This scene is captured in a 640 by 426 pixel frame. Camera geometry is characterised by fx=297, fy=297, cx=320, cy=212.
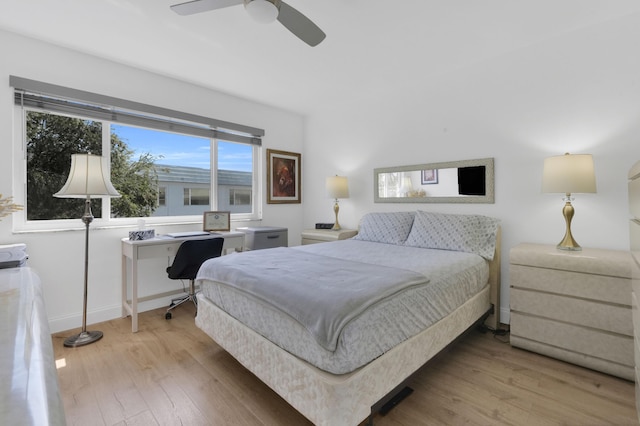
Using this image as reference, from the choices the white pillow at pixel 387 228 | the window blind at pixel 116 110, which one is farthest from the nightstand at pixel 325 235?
the window blind at pixel 116 110

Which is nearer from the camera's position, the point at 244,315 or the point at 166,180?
the point at 244,315

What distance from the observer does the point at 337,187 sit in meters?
3.84

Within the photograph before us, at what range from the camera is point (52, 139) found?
8.66 ft

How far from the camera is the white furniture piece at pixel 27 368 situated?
19.5 inches

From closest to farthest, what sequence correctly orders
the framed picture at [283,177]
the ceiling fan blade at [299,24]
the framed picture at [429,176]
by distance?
the ceiling fan blade at [299,24] < the framed picture at [429,176] < the framed picture at [283,177]

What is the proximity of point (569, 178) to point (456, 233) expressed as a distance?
0.89 meters

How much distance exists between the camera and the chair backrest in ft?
9.02

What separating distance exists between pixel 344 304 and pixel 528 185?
225 centimetres

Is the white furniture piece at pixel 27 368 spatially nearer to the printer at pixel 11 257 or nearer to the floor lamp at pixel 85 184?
the printer at pixel 11 257

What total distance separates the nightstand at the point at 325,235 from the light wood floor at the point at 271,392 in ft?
5.56

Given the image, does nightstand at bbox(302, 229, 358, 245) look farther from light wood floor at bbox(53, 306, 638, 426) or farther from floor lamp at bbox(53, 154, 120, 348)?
floor lamp at bbox(53, 154, 120, 348)

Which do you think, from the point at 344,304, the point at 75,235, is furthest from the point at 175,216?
the point at 344,304

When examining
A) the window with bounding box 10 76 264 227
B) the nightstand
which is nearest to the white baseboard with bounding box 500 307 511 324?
the nightstand

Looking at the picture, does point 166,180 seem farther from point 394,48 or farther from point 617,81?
point 617,81
